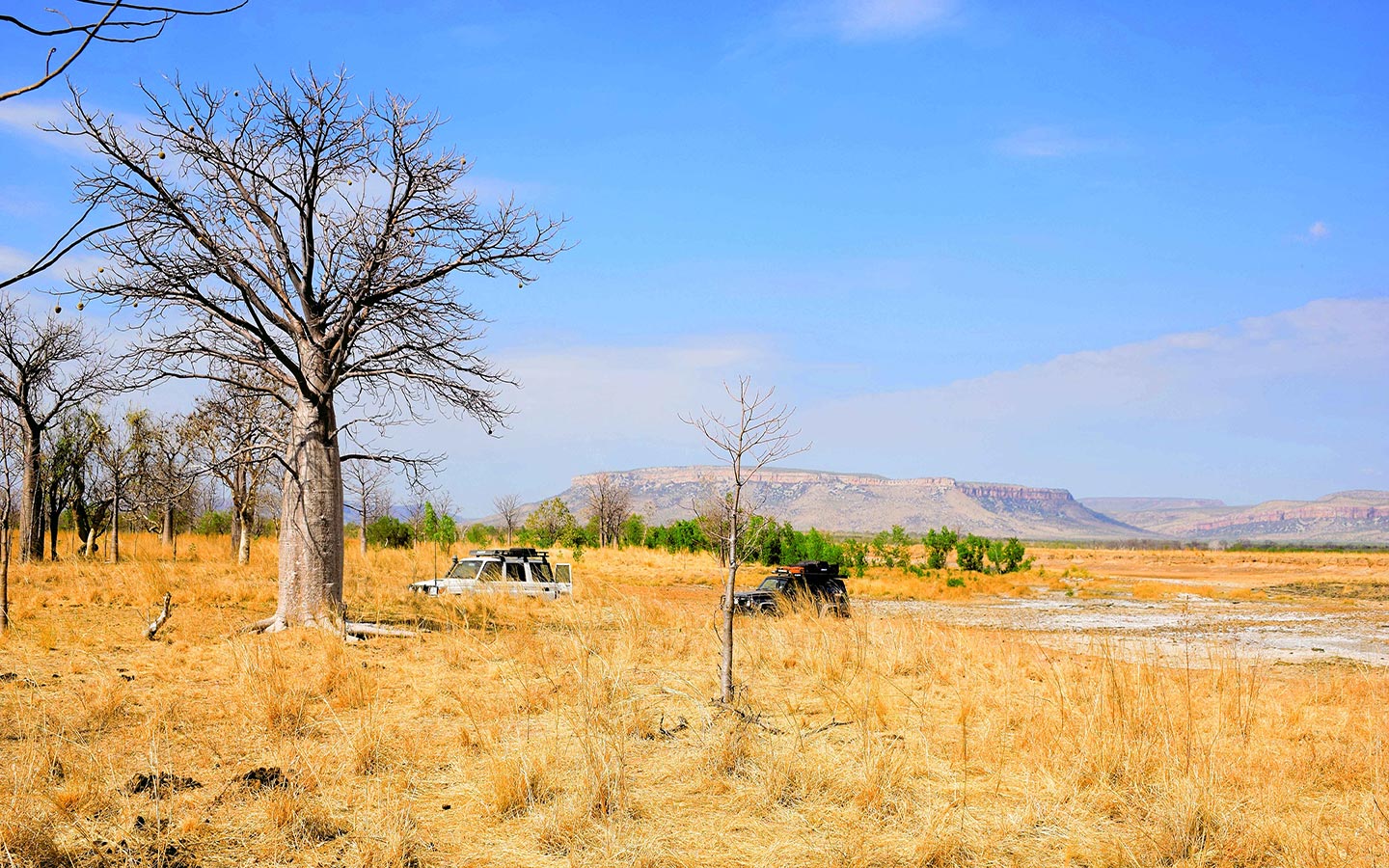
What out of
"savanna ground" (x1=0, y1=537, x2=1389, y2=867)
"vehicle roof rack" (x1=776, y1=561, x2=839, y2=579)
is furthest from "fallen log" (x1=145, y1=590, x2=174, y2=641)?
"vehicle roof rack" (x1=776, y1=561, x2=839, y2=579)

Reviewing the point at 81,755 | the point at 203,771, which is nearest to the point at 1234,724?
the point at 203,771

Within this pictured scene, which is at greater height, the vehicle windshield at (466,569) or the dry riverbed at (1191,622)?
the vehicle windshield at (466,569)

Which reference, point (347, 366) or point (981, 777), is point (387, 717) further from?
point (347, 366)

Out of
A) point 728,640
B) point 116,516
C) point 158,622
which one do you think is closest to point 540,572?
point 158,622

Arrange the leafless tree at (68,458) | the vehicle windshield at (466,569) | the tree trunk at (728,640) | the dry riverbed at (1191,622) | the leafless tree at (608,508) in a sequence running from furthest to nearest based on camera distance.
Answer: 1. the leafless tree at (608,508)
2. the leafless tree at (68,458)
3. the vehicle windshield at (466,569)
4. the dry riverbed at (1191,622)
5. the tree trunk at (728,640)

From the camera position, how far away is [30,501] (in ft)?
76.1

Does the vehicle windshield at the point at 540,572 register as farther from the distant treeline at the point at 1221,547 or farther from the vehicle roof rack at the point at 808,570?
the distant treeline at the point at 1221,547

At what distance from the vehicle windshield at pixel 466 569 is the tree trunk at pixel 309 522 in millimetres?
6359

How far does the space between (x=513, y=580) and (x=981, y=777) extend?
13.1 metres

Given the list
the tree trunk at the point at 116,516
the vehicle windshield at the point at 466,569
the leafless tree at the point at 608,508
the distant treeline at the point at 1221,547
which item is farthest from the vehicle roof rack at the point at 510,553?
the distant treeline at the point at 1221,547

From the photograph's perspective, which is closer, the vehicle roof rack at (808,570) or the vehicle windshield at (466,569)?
the vehicle windshield at (466,569)

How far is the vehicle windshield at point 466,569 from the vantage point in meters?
19.0

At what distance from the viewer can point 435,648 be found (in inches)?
463

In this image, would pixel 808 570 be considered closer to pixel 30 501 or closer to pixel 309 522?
pixel 309 522
